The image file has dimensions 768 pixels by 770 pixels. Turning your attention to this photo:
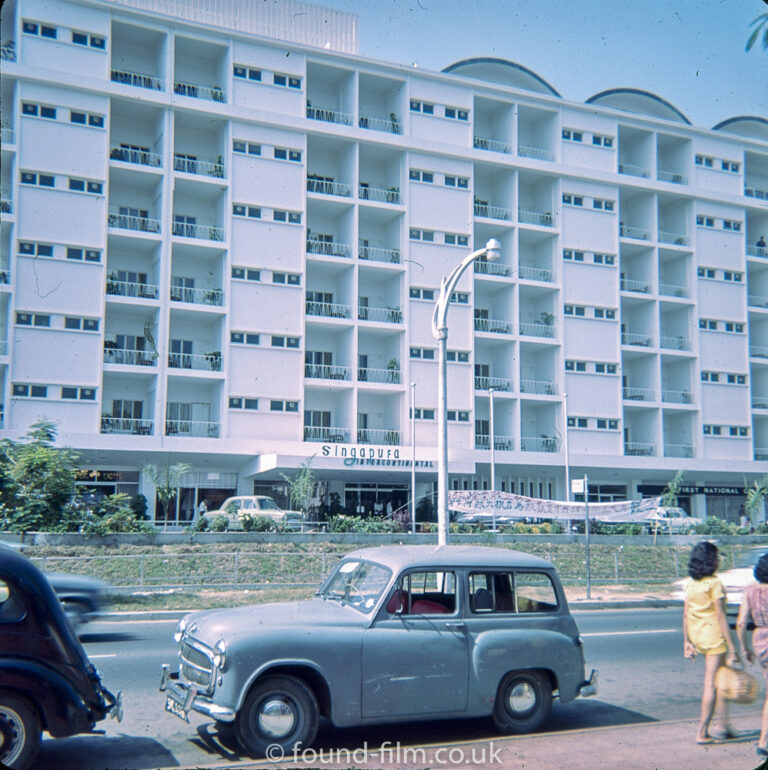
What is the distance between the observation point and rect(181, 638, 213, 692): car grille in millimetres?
6527

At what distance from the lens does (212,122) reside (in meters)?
42.9

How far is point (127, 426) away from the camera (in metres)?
40.1

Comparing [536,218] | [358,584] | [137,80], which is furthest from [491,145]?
[358,584]

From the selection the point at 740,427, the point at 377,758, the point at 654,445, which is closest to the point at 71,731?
the point at 377,758

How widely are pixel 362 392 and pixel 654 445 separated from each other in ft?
61.8

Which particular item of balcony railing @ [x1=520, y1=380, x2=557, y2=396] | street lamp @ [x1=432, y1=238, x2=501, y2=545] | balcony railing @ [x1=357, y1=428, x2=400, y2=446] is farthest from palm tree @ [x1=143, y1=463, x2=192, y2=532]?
street lamp @ [x1=432, y1=238, x2=501, y2=545]

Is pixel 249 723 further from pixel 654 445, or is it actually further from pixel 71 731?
pixel 654 445

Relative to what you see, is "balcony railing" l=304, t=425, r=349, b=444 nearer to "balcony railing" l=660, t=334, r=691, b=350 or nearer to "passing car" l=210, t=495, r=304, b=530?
"passing car" l=210, t=495, r=304, b=530

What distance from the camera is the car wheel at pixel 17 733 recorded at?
18.6 ft

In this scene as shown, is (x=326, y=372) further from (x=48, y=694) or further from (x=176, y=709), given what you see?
(x=48, y=694)

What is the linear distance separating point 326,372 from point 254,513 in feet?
42.7

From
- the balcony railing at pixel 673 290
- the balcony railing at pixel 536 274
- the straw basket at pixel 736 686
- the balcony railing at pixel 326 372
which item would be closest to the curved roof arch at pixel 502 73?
the balcony railing at pixel 536 274

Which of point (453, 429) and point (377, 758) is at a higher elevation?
point (453, 429)

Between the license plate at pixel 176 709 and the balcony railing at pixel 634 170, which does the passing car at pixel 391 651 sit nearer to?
the license plate at pixel 176 709
